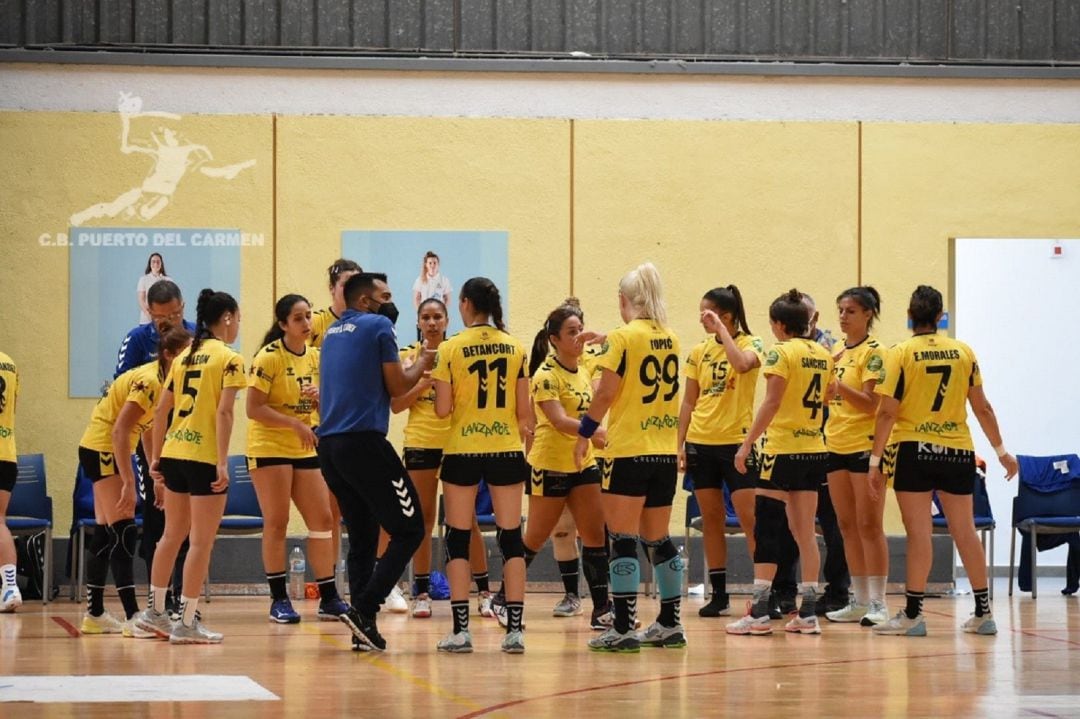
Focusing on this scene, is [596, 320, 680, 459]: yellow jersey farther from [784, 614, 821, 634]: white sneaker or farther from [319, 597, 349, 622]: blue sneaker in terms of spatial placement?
[319, 597, 349, 622]: blue sneaker

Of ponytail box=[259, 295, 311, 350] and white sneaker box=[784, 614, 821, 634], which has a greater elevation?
ponytail box=[259, 295, 311, 350]

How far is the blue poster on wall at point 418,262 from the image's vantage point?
11969mm

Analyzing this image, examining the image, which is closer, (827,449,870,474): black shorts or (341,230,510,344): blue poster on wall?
(827,449,870,474): black shorts

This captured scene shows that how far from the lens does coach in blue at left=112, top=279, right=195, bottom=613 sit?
28.9ft

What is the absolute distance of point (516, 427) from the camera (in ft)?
25.5

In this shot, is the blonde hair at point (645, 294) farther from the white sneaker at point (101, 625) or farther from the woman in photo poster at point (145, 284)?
the woman in photo poster at point (145, 284)

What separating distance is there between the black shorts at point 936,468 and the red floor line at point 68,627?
4.37m

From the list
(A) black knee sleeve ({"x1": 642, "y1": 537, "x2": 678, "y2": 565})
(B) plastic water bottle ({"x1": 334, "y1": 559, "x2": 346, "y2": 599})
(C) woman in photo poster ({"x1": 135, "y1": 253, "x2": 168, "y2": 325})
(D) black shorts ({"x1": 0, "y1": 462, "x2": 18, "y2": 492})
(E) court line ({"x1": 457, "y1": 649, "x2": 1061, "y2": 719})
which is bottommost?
(B) plastic water bottle ({"x1": 334, "y1": 559, "x2": 346, "y2": 599})

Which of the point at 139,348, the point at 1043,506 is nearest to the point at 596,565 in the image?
the point at 139,348

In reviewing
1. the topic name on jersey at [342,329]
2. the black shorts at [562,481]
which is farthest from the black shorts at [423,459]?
the topic name on jersey at [342,329]

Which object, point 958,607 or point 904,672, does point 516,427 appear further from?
point 958,607

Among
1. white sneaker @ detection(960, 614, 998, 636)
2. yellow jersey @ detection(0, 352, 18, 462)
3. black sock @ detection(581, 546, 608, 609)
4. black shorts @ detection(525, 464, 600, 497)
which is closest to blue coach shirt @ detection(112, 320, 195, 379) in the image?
yellow jersey @ detection(0, 352, 18, 462)

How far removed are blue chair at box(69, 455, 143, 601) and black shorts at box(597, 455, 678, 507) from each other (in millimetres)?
4382

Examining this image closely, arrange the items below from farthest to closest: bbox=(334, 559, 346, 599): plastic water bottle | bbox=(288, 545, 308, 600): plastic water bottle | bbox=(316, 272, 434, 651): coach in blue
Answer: bbox=(288, 545, 308, 600): plastic water bottle
bbox=(334, 559, 346, 599): plastic water bottle
bbox=(316, 272, 434, 651): coach in blue
